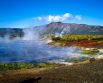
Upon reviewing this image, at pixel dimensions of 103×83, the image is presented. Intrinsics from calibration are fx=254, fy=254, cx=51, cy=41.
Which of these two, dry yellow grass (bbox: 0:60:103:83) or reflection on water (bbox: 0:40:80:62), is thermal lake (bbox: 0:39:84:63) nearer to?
reflection on water (bbox: 0:40:80:62)

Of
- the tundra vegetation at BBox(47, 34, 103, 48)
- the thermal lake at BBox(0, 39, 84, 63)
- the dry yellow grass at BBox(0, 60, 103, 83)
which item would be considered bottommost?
the dry yellow grass at BBox(0, 60, 103, 83)

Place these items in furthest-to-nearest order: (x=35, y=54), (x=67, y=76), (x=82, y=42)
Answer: (x=82, y=42) < (x=35, y=54) < (x=67, y=76)

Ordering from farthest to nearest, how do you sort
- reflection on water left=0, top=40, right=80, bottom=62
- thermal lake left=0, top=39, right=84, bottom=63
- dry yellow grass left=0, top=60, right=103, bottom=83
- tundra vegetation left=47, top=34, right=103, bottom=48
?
1. tundra vegetation left=47, top=34, right=103, bottom=48
2. reflection on water left=0, top=40, right=80, bottom=62
3. thermal lake left=0, top=39, right=84, bottom=63
4. dry yellow grass left=0, top=60, right=103, bottom=83

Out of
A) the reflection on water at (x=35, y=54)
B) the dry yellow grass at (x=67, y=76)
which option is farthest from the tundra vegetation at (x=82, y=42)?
the dry yellow grass at (x=67, y=76)

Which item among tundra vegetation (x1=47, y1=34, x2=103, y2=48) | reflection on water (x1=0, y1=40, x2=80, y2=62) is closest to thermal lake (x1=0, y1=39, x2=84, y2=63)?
reflection on water (x1=0, y1=40, x2=80, y2=62)

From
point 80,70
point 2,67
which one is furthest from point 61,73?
point 2,67

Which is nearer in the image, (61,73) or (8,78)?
(8,78)

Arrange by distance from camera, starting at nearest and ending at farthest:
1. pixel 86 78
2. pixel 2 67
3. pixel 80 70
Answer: pixel 86 78 → pixel 80 70 → pixel 2 67

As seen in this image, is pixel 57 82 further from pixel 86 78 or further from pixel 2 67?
pixel 2 67

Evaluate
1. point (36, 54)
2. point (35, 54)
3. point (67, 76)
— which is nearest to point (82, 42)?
point (36, 54)

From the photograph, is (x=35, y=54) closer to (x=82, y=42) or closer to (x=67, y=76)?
(x=67, y=76)

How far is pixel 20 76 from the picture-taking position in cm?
3091

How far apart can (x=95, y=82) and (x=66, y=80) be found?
3.29 meters

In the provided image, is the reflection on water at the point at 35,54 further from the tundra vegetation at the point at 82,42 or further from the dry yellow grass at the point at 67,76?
the dry yellow grass at the point at 67,76
